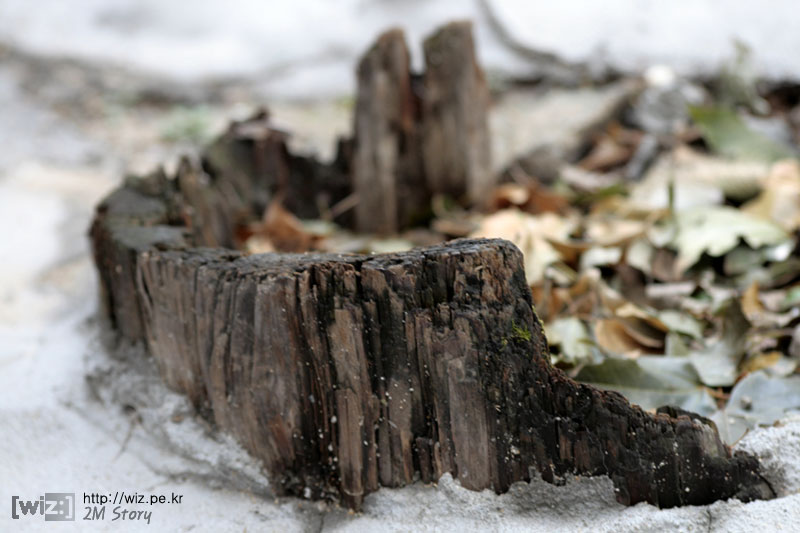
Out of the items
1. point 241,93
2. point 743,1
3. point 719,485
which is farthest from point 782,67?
point 719,485

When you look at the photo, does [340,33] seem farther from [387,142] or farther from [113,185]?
[387,142]

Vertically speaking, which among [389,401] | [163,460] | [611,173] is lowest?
[611,173]

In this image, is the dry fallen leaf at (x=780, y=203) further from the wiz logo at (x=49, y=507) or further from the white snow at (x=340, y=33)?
the wiz logo at (x=49, y=507)

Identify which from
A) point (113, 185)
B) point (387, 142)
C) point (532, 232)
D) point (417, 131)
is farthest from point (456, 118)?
point (113, 185)

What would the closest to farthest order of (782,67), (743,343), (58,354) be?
(743,343), (58,354), (782,67)

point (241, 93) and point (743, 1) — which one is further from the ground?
point (743, 1)

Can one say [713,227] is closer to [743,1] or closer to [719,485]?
[719,485]

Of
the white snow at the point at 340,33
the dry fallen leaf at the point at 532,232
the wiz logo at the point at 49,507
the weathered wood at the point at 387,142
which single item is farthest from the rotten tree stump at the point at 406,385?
the white snow at the point at 340,33

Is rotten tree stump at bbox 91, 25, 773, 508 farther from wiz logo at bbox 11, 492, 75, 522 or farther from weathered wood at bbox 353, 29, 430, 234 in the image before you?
weathered wood at bbox 353, 29, 430, 234
